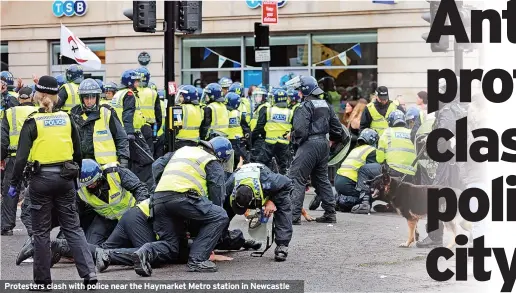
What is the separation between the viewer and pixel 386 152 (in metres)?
14.1

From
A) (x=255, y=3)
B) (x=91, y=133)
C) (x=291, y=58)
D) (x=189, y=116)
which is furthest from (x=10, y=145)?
(x=291, y=58)

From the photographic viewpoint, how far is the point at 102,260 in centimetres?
960

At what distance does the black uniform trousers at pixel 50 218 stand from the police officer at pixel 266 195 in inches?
71.1

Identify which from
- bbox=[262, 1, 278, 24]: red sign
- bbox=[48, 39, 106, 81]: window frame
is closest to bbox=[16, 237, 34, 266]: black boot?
bbox=[262, 1, 278, 24]: red sign

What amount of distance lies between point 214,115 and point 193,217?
20.9 ft

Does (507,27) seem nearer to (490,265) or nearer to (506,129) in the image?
(506,129)

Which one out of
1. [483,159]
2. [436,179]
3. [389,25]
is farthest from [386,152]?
[389,25]

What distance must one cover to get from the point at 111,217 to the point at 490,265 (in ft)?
12.8

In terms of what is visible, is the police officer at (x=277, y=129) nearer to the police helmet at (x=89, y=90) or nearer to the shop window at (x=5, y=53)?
the police helmet at (x=89, y=90)

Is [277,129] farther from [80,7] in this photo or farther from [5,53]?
[5,53]

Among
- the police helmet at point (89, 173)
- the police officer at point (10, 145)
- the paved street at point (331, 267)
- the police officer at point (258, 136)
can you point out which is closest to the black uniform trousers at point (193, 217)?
the paved street at point (331, 267)

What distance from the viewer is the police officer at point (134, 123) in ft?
48.8

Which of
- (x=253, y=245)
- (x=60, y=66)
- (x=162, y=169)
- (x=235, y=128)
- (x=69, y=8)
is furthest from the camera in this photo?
(x=60, y=66)

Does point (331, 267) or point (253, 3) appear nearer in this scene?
point (331, 267)
